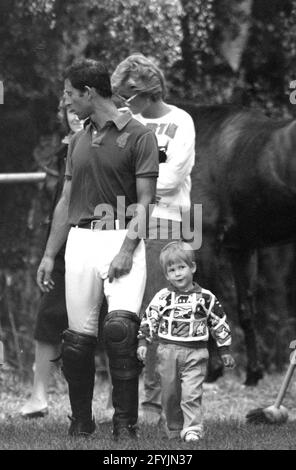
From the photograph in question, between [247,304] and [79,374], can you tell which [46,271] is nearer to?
[79,374]

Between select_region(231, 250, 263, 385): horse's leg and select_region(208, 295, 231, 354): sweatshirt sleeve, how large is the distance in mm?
2501

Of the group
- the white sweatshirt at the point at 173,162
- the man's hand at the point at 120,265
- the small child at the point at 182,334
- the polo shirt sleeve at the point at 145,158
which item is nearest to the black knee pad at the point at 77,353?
the small child at the point at 182,334

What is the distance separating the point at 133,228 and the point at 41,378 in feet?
5.22

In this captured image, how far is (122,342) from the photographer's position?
495 centimetres

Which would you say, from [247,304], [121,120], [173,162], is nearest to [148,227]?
[173,162]

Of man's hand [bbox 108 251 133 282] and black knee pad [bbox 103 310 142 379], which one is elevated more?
man's hand [bbox 108 251 133 282]

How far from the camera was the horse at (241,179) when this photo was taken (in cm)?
710

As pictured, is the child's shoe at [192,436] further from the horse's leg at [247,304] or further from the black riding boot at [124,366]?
the horse's leg at [247,304]

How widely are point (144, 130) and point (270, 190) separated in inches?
86.5

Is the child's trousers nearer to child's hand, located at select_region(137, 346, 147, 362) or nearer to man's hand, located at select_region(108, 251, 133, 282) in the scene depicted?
child's hand, located at select_region(137, 346, 147, 362)

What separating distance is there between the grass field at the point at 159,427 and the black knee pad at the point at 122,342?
29 cm

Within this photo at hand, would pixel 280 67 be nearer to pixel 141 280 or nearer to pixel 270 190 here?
pixel 270 190

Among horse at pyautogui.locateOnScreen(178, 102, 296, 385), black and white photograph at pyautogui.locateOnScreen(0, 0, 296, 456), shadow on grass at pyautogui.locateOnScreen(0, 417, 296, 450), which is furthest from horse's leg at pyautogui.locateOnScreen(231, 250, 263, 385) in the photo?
shadow on grass at pyautogui.locateOnScreen(0, 417, 296, 450)

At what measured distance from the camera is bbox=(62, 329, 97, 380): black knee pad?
5.09m
